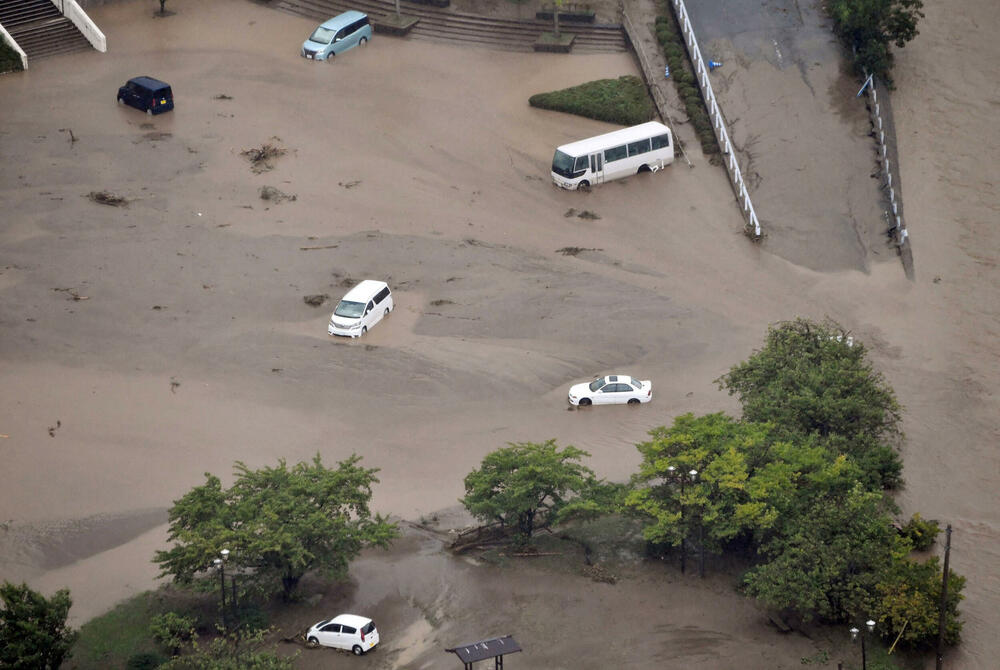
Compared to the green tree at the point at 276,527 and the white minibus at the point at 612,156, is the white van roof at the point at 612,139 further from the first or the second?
the green tree at the point at 276,527

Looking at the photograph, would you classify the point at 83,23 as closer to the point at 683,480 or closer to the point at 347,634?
the point at 347,634

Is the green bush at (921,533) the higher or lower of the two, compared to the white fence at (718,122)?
lower

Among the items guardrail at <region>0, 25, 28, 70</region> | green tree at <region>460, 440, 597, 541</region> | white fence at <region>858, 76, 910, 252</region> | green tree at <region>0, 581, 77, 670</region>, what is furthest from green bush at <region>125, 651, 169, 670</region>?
guardrail at <region>0, 25, 28, 70</region>

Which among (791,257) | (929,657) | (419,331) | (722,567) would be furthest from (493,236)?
(929,657)

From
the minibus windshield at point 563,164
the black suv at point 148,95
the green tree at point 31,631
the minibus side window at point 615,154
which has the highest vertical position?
the black suv at point 148,95

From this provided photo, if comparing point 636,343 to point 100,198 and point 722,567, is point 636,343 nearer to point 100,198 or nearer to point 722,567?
point 722,567

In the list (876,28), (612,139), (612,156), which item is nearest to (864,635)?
(612,156)

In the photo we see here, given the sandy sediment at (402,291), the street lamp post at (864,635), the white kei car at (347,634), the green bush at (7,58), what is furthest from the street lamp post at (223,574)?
the green bush at (7,58)
